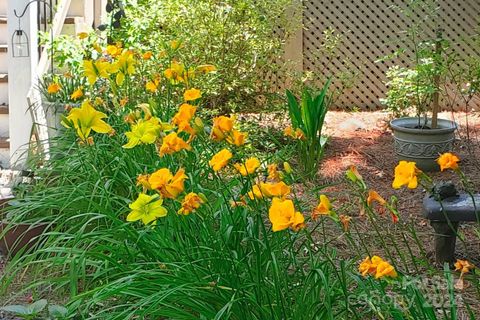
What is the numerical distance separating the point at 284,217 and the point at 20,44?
345 centimetres

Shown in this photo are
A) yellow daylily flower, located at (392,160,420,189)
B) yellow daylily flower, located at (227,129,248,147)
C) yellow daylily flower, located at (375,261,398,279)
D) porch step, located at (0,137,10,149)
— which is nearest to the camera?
yellow daylily flower, located at (375,261,398,279)

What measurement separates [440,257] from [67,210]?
1.62 m

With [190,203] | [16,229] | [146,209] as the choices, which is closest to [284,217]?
[190,203]

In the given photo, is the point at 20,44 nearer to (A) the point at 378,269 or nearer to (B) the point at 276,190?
(B) the point at 276,190

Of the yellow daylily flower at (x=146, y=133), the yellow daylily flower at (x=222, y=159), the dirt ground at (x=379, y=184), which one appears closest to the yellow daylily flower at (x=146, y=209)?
the yellow daylily flower at (x=222, y=159)

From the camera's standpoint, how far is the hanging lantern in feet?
16.1

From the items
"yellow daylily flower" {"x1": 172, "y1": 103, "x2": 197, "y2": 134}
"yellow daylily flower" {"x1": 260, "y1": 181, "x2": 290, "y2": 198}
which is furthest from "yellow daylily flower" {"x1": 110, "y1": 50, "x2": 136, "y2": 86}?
"yellow daylily flower" {"x1": 260, "y1": 181, "x2": 290, "y2": 198}

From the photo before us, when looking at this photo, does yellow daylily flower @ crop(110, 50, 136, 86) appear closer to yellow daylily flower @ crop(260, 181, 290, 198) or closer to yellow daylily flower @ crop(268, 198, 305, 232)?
yellow daylily flower @ crop(260, 181, 290, 198)

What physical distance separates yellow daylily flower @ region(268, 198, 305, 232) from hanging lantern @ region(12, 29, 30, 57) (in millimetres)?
3407

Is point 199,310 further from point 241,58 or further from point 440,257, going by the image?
point 241,58

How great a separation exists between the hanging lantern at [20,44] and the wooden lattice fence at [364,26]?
3337 millimetres

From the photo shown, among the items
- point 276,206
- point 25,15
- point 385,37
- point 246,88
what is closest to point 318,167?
point 246,88

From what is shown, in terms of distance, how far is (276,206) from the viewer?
1.92 meters

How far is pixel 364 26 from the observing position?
7898 mm
